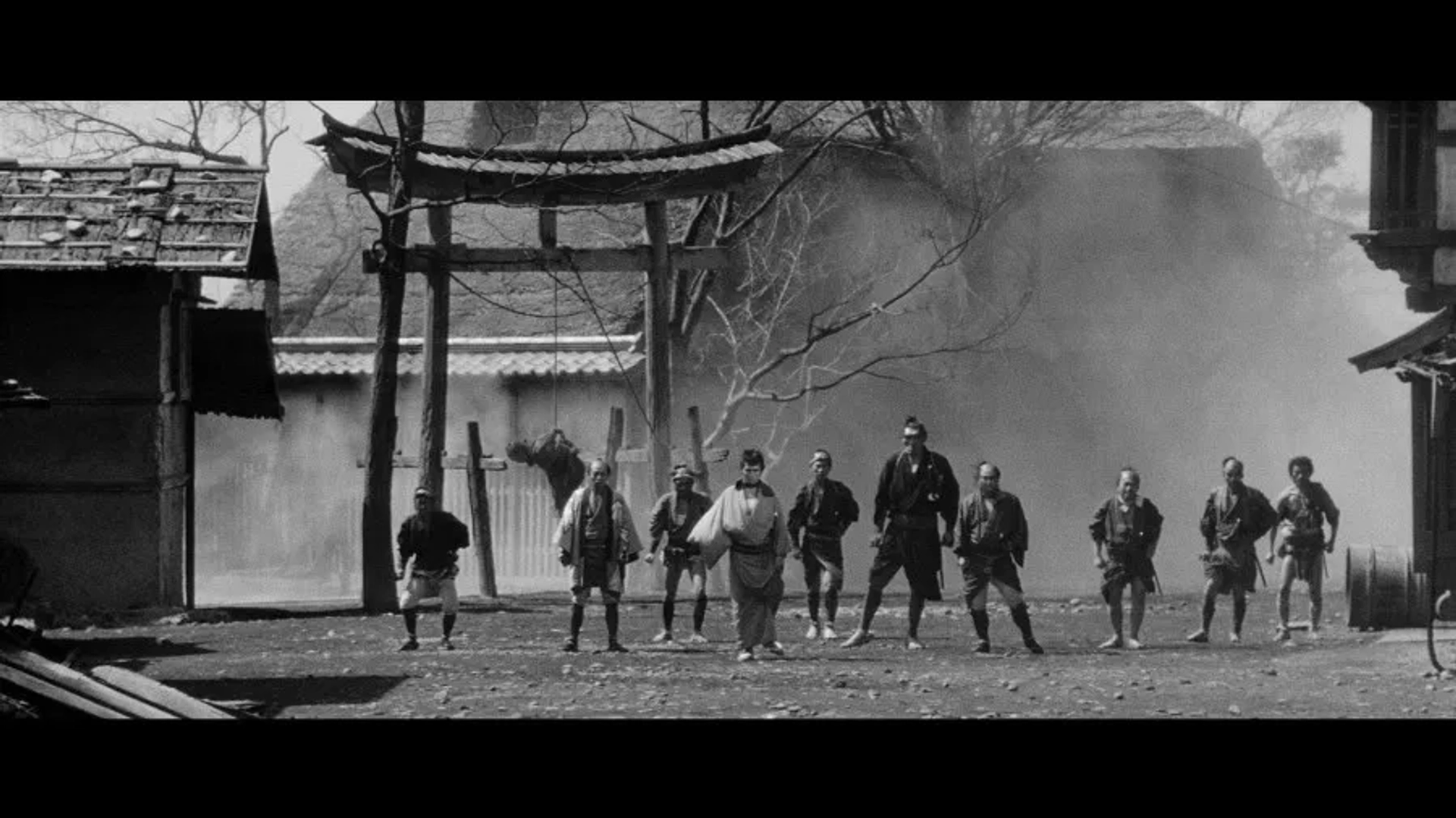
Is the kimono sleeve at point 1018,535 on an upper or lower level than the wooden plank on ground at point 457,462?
lower

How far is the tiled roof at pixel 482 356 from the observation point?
24219mm

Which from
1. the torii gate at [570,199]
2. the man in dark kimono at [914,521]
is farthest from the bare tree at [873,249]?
the man in dark kimono at [914,521]

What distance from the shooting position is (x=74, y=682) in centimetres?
965

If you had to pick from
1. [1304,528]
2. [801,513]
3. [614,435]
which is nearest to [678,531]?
[801,513]

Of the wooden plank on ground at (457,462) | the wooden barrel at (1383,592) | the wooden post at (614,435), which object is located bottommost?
the wooden barrel at (1383,592)

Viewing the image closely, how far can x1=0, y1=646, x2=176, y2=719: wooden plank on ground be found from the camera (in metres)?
9.59

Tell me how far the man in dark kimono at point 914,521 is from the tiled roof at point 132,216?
18.1 feet

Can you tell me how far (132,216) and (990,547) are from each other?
750 cm

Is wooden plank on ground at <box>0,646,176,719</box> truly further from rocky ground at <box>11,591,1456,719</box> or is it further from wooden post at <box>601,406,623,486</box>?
wooden post at <box>601,406,623,486</box>

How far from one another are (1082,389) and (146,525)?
1528 cm

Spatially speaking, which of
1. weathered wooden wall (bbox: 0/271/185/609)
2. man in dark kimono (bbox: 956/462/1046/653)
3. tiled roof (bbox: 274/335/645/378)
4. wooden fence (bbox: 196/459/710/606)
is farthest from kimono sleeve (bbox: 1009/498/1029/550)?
wooden fence (bbox: 196/459/710/606)

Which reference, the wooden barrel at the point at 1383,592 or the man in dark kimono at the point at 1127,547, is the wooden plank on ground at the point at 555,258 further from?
the wooden barrel at the point at 1383,592
